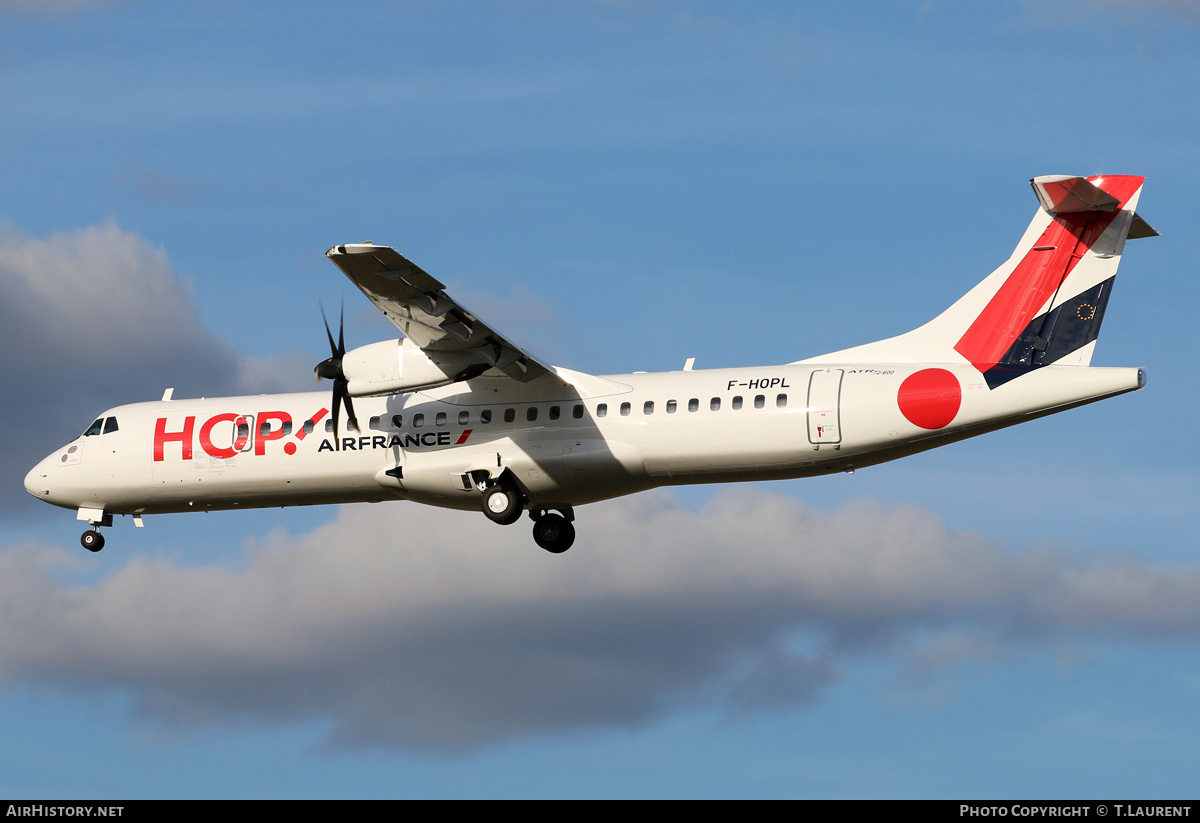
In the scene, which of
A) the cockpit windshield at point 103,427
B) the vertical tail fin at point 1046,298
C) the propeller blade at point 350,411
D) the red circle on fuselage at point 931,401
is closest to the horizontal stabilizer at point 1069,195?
the vertical tail fin at point 1046,298

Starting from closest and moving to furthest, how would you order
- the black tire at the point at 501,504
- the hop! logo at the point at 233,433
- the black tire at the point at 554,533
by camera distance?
the black tire at the point at 501,504, the hop! logo at the point at 233,433, the black tire at the point at 554,533

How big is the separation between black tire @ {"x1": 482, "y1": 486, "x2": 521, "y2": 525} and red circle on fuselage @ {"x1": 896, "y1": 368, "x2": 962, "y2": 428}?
7622 millimetres

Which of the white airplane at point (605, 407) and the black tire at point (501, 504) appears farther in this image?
the black tire at point (501, 504)

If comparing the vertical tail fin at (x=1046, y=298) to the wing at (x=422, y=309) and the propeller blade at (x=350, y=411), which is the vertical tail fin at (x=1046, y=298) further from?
the propeller blade at (x=350, y=411)

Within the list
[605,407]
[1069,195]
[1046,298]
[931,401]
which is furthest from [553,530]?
[1069,195]

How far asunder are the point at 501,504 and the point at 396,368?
3570mm

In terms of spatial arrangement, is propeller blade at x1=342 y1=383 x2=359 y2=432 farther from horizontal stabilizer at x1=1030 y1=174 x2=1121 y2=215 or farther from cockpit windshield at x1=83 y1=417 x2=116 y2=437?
horizontal stabilizer at x1=1030 y1=174 x2=1121 y2=215

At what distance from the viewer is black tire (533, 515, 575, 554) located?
3031 centimetres

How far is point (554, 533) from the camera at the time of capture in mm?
30297

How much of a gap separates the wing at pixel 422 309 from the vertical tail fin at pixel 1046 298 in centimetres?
710

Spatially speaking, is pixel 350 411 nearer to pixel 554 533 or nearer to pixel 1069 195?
pixel 554 533

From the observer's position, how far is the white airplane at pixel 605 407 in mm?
25844

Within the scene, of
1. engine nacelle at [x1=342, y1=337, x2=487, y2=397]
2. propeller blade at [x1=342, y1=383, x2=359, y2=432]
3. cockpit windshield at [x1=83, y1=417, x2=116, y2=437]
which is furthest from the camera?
cockpit windshield at [x1=83, y1=417, x2=116, y2=437]

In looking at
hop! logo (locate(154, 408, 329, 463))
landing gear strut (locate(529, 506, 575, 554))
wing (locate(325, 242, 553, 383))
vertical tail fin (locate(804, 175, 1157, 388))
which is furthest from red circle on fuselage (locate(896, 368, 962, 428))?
hop! logo (locate(154, 408, 329, 463))
